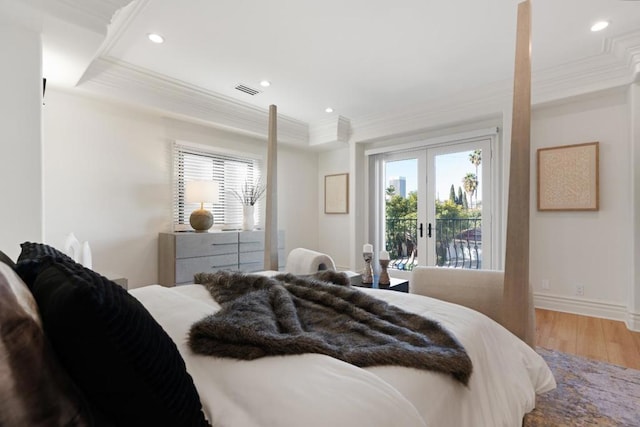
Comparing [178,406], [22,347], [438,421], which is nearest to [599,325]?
[438,421]

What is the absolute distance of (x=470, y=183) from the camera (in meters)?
4.14

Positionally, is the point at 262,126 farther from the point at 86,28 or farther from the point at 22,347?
the point at 22,347

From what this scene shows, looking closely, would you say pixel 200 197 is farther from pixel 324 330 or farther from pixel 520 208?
pixel 520 208

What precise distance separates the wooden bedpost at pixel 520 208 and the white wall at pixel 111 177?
3660 millimetres

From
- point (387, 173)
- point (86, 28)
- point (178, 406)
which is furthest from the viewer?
point (387, 173)

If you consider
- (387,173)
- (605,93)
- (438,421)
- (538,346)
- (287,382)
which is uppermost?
(605,93)

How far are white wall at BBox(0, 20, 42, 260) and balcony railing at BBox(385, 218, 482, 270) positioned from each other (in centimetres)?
422

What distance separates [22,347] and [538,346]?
3.21m

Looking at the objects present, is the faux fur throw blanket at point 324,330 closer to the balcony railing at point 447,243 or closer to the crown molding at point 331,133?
the balcony railing at point 447,243

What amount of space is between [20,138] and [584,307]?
201 inches

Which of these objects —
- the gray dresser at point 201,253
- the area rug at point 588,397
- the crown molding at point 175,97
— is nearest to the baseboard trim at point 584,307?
the area rug at point 588,397

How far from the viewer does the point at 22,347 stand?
0.45 meters

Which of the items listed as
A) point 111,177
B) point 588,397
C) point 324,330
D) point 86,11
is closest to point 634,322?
point 588,397

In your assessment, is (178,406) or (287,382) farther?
(287,382)
